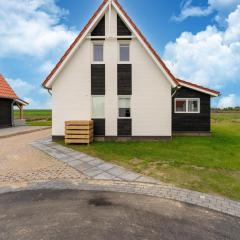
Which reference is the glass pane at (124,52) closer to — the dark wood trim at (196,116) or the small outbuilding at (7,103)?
the dark wood trim at (196,116)

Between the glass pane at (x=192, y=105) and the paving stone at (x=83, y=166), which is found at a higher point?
the glass pane at (x=192, y=105)

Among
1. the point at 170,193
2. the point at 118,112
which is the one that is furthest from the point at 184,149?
the point at 170,193

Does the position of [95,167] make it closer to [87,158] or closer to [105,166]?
[105,166]

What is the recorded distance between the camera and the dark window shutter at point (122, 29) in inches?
520

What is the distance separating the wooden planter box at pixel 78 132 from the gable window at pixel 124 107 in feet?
8.40

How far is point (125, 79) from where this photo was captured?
13328mm

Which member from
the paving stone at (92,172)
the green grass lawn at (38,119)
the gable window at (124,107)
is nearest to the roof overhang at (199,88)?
the gable window at (124,107)

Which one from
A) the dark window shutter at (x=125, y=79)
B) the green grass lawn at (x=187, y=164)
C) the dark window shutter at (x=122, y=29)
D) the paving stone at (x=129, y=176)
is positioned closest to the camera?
the green grass lawn at (x=187, y=164)

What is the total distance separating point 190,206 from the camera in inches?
181

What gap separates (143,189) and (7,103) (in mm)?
23237

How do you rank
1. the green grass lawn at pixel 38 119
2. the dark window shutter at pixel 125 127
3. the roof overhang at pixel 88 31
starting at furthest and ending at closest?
the green grass lawn at pixel 38 119 → the dark window shutter at pixel 125 127 → the roof overhang at pixel 88 31

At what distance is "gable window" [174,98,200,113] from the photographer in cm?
1641

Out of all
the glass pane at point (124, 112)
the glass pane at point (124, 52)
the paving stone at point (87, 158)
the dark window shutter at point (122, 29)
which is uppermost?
the dark window shutter at point (122, 29)

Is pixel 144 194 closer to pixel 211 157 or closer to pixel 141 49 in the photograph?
pixel 211 157
